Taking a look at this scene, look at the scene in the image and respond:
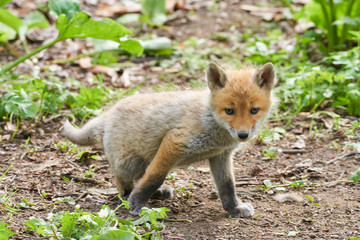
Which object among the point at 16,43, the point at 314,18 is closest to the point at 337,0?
the point at 314,18

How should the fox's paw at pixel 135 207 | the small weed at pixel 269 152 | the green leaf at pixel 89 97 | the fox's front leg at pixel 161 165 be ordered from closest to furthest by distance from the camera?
the fox's front leg at pixel 161 165, the fox's paw at pixel 135 207, the small weed at pixel 269 152, the green leaf at pixel 89 97

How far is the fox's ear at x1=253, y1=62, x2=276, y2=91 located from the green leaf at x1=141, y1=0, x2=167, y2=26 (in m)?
6.73

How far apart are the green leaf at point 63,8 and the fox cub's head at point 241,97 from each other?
254cm

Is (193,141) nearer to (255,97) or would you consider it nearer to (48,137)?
(255,97)

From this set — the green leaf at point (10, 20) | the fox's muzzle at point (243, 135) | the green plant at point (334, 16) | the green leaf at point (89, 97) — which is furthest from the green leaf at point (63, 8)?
the green plant at point (334, 16)

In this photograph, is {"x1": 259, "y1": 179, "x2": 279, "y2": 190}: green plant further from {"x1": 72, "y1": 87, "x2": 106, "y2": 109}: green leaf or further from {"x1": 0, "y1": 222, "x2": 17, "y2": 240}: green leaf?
{"x1": 0, "y1": 222, "x2": 17, "y2": 240}: green leaf

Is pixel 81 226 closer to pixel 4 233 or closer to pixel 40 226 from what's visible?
pixel 40 226

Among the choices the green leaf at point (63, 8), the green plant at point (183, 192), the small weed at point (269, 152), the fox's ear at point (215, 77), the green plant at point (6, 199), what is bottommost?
the small weed at point (269, 152)

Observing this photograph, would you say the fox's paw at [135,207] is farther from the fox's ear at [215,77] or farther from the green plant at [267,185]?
the green plant at [267,185]

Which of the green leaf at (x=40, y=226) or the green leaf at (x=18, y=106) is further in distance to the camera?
the green leaf at (x=18, y=106)

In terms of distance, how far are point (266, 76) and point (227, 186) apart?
1.31 meters

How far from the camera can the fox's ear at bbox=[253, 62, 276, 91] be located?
5293 mm

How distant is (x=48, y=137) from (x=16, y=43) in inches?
167

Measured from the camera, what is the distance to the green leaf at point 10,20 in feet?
27.8
